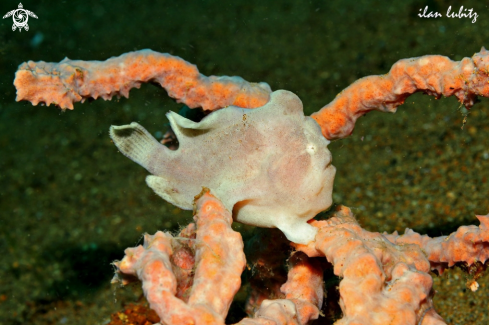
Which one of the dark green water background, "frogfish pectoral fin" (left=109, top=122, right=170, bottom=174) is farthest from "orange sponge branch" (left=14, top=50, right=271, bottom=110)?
the dark green water background

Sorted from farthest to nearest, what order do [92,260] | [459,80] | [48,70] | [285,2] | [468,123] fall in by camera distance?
[285,2] → [92,260] → [468,123] → [48,70] → [459,80]

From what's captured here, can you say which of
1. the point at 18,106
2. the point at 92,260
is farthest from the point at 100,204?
the point at 18,106

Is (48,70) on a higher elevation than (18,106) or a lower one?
higher

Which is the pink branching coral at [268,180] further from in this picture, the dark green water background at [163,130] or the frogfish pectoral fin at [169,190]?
the dark green water background at [163,130]

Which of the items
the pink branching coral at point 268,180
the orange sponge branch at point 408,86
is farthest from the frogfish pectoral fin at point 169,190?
the orange sponge branch at point 408,86

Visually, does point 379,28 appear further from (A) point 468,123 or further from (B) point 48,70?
(B) point 48,70

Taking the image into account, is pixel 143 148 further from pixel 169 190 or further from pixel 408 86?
pixel 408 86

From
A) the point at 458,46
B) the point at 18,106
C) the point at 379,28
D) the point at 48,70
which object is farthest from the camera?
the point at 18,106

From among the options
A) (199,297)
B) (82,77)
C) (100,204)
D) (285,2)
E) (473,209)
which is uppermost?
(285,2)
